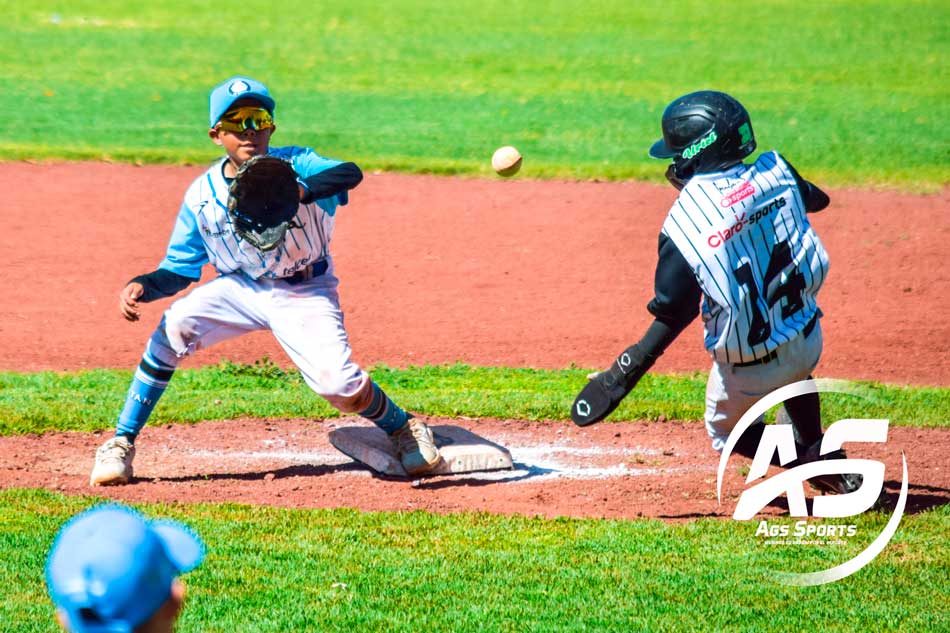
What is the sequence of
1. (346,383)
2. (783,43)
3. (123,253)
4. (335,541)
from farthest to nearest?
(783,43), (123,253), (346,383), (335,541)

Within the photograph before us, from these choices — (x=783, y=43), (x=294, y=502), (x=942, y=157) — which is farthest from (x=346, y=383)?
(x=783, y=43)

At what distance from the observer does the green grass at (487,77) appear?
15102 mm

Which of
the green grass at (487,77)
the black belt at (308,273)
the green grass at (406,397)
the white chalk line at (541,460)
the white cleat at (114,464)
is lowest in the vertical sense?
the green grass at (487,77)

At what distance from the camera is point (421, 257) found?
11125 millimetres

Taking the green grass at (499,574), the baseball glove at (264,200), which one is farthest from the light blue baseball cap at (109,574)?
the baseball glove at (264,200)

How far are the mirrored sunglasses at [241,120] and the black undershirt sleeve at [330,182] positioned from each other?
1.30ft

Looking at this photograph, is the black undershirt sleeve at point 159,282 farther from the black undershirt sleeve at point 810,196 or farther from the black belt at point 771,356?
the black undershirt sleeve at point 810,196

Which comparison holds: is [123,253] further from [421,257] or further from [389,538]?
[389,538]

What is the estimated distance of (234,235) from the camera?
613cm

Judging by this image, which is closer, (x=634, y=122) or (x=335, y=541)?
(x=335, y=541)

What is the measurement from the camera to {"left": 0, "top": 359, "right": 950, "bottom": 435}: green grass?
7.61 meters

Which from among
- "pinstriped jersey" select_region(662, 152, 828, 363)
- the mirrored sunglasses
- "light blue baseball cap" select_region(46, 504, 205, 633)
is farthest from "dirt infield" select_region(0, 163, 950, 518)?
"light blue baseball cap" select_region(46, 504, 205, 633)

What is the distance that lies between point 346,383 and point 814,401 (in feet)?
7.10

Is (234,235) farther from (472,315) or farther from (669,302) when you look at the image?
(472,315)
